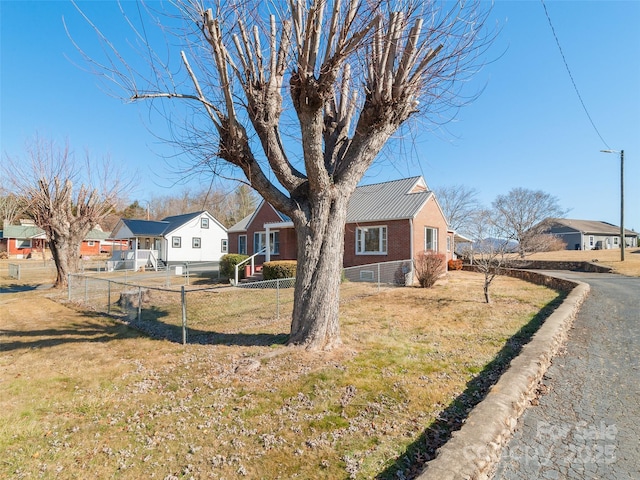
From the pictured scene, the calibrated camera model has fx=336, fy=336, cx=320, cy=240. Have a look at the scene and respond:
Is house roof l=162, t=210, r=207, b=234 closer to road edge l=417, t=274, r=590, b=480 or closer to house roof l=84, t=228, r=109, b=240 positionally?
house roof l=84, t=228, r=109, b=240

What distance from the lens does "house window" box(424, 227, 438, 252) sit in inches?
681

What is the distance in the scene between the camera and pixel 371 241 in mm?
16969

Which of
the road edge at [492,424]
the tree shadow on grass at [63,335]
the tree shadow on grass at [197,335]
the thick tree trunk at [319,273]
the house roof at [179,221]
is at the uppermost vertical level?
the house roof at [179,221]

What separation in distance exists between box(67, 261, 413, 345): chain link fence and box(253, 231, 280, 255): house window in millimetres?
5803

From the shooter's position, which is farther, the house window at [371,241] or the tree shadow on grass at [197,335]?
the house window at [371,241]

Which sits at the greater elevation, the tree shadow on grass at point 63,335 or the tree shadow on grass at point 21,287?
the tree shadow on grass at point 63,335

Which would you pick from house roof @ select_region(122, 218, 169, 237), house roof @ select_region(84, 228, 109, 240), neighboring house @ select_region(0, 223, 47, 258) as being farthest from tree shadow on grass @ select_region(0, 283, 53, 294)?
neighboring house @ select_region(0, 223, 47, 258)

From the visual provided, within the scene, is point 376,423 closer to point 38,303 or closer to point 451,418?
point 451,418

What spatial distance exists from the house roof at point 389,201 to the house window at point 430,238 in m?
1.71

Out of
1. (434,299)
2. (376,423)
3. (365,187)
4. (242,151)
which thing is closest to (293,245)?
(365,187)

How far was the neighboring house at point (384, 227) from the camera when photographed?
51.8 feet

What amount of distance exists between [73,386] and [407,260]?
12267 mm

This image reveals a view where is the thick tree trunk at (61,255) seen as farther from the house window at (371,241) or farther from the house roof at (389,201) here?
the house window at (371,241)

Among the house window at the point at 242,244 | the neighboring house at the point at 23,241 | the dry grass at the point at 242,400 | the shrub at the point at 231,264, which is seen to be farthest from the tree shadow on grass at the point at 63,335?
the neighboring house at the point at 23,241
